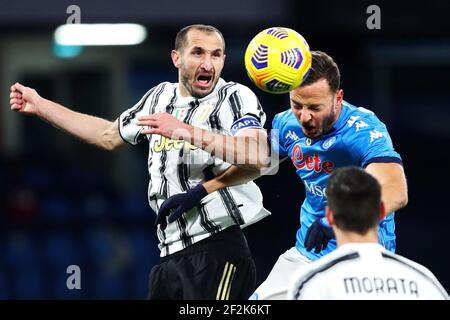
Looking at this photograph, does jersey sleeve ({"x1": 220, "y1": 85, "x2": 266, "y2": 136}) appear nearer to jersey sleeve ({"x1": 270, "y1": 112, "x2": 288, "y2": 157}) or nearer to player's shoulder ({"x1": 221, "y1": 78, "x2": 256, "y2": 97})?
player's shoulder ({"x1": 221, "y1": 78, "x2": 256, "y2": 97})

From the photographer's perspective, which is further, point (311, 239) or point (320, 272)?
point (311, 239)

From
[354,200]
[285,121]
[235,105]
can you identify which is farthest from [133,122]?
[354,200]

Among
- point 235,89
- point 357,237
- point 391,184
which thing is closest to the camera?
point 357,237

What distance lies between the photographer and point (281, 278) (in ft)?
18.7

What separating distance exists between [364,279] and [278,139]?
2139mm

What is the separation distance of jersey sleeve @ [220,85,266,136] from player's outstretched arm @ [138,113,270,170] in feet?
0.19

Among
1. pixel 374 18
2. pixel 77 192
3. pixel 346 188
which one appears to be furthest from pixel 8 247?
pixel 346 188

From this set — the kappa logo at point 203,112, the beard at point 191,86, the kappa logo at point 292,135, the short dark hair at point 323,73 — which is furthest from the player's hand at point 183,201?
the short dark hair at point 323,73

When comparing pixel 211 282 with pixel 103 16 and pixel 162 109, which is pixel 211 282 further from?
pixel 103 16

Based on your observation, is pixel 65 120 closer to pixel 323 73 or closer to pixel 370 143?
pixel 323 73

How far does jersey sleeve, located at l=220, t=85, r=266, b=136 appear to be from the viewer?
5.54m

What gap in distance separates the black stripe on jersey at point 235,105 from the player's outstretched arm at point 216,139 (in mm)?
160

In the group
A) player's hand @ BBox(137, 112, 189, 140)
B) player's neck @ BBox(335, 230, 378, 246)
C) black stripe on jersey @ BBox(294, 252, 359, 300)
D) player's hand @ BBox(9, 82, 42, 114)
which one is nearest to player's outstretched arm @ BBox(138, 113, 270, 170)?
player's hand @ BBox(137, 112, 189, 140)

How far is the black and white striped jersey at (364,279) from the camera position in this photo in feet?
12.9
